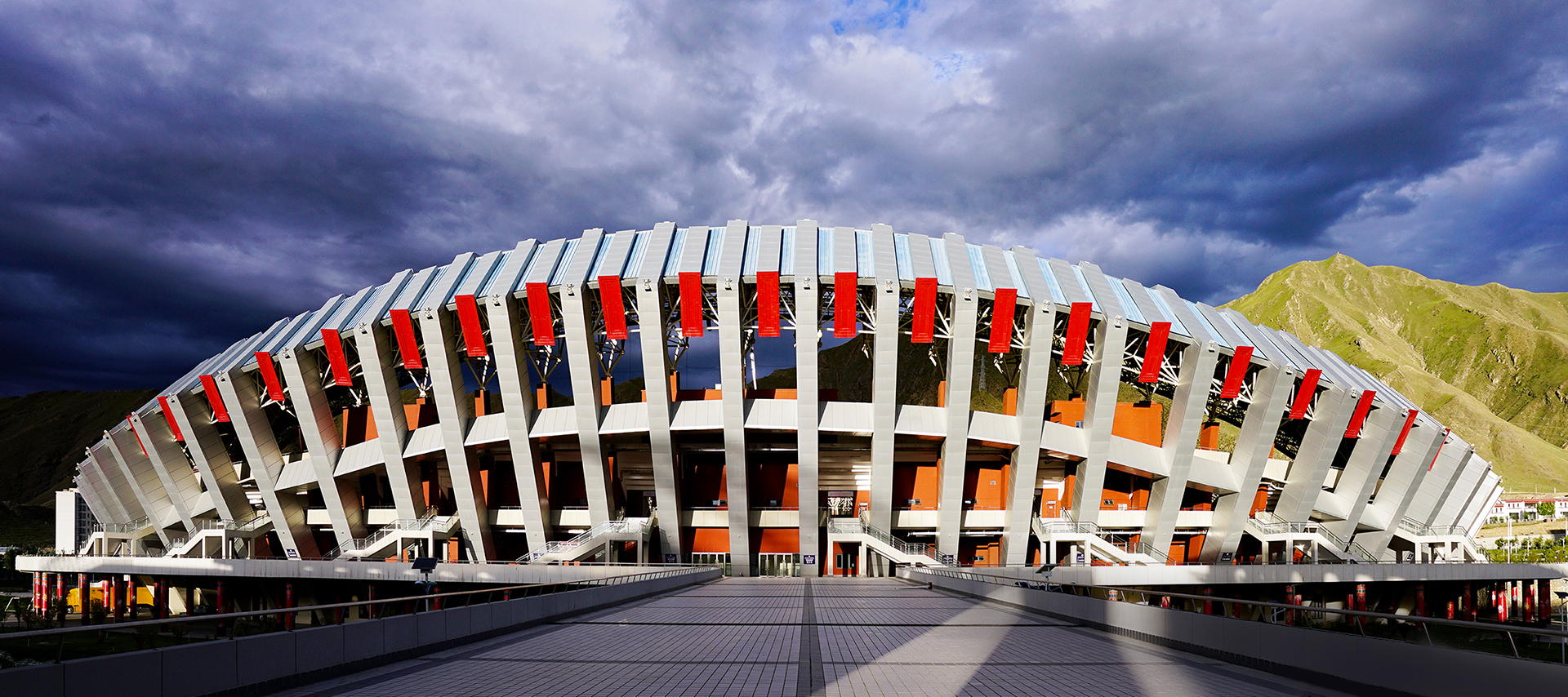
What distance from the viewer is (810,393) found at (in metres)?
48.7

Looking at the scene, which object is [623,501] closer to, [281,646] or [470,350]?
[470,350]

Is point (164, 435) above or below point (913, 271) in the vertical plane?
below

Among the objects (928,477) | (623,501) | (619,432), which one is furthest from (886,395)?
(623,501)

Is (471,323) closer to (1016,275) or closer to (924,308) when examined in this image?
(924,308)

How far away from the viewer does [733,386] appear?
48.8 metres

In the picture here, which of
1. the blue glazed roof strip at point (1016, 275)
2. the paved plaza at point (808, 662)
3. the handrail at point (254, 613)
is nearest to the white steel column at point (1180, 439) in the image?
the blue glazed roof strip at point (1016, 275)

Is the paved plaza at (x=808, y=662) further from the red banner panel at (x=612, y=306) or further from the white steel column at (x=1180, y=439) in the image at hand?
the white steel column at (x=1180, y=439)

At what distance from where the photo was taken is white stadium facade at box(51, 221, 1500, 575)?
4944 cm

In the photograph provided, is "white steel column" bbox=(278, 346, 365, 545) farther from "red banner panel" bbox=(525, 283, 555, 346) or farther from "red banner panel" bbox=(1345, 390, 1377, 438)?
"red banner panel" bbox=(1345, 390, 1377, 438)

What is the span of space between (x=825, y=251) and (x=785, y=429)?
1040cm

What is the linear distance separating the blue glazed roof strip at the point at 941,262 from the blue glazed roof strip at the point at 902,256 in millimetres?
1415

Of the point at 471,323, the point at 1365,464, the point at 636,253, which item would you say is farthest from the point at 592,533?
the point at 1365,464

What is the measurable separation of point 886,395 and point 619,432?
15.2 meters

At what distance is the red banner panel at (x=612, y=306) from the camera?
1919 inches
